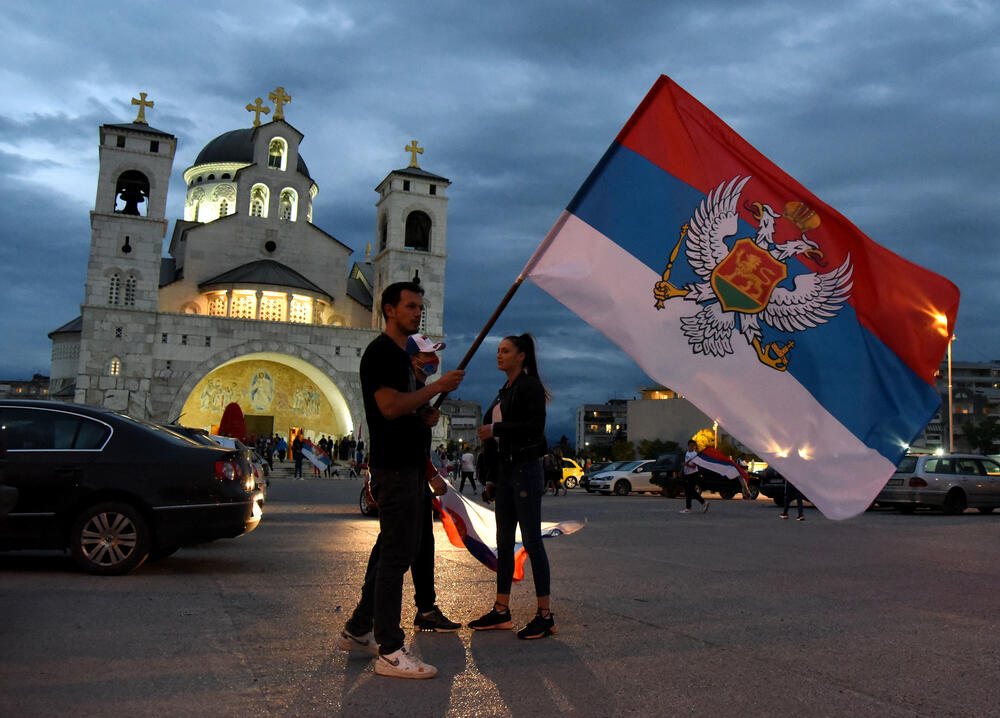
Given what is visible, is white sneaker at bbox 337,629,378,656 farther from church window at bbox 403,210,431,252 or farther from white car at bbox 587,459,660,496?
church window at bbox 403,210,431,252

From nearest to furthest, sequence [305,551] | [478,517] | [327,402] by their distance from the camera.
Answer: [478,517]
[305,551]
[327,402]

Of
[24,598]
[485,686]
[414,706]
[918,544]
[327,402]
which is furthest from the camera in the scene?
[327,402]

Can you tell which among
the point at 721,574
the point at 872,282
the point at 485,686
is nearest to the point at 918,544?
the point at 721,574

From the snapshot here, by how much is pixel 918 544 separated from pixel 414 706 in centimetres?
954

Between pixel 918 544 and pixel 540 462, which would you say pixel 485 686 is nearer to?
pixel 540 462

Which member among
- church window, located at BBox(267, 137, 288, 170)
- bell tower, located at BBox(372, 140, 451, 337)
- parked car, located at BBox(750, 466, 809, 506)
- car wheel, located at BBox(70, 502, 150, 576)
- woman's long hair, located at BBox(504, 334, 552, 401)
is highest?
church window, located at BBox(267, 137, 288, 170)

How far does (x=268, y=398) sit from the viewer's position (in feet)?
168

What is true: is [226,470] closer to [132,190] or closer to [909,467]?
[909,467]

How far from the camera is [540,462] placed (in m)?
5.52

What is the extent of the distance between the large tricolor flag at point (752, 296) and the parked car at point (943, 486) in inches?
580

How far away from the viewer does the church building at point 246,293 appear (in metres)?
44.8

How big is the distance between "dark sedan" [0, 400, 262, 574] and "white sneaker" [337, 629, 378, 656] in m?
3.25

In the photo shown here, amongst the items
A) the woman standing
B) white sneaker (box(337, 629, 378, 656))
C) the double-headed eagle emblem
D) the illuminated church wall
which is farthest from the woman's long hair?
the illuminated church wall

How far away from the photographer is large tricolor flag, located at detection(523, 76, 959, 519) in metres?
5.10
